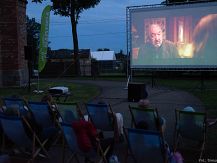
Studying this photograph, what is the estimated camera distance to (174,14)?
19875mm

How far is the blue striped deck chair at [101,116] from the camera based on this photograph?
9547 mm

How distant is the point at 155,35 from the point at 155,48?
20.9 inches

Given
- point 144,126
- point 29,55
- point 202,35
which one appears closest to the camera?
point 144,126

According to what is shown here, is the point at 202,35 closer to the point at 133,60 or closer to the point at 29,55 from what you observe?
the point at 133,60

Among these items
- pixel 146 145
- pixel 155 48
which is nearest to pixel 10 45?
pixel 155 48

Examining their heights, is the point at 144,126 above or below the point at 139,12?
below

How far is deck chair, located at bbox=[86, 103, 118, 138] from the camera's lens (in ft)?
31.3

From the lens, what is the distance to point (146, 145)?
6941mm

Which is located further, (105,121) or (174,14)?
(174,14)

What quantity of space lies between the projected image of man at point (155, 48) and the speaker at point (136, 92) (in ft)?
10.0

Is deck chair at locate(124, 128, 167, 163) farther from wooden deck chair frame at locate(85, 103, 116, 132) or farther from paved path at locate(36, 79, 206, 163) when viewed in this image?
wooden deck chair frame at locate(85, 103, 116, 132)

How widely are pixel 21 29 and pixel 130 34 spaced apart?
968 centimetres

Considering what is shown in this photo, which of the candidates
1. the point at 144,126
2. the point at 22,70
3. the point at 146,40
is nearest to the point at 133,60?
the point at 146,40

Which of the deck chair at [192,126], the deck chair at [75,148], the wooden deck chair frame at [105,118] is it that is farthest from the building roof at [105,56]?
the deck chair at [75,148]
